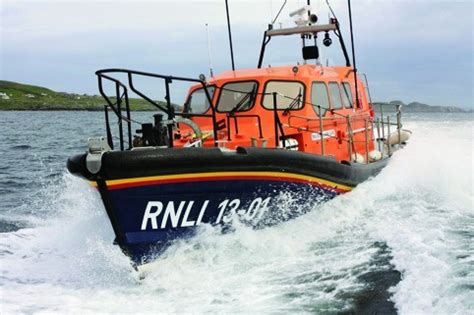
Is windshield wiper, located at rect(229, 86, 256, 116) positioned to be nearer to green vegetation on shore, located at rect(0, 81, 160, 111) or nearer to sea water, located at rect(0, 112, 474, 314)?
sea water, located at rect(0, 112, 474, 314)

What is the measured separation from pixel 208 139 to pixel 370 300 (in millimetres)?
3084

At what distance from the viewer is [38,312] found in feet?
14.7

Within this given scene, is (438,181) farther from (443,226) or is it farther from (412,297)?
(412,297)

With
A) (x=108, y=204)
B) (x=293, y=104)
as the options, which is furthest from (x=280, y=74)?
(x=108, y=204)

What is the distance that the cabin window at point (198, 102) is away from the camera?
26.2 feet

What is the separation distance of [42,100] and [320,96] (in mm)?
97573

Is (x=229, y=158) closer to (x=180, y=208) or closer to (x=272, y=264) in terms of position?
(x=180, y=208)

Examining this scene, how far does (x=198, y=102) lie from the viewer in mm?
8109

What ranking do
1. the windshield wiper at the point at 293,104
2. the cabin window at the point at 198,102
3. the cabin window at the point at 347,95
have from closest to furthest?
the windshield wiper at the point at 293,104 → the cabin window at the point at 198,102 → the cabin window at the point at 347,95

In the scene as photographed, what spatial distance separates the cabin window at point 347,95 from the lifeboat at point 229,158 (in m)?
0.02

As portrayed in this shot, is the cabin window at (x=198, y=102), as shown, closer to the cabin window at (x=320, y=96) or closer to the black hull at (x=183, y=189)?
the cabin window at (x=320, y=96)

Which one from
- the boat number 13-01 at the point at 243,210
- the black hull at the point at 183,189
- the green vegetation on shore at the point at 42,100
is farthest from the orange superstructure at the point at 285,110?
the green vegetation on shore at the point at 42,100

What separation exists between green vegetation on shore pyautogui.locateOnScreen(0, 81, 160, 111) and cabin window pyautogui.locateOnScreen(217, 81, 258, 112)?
214 ft

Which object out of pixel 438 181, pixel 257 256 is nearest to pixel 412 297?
pixel 257 256
